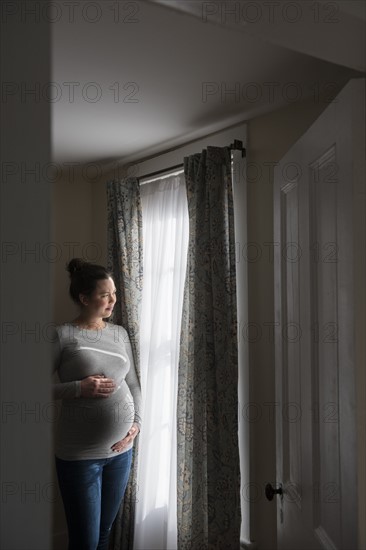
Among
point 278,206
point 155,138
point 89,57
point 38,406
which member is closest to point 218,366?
point 278,206

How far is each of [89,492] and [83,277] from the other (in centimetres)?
76

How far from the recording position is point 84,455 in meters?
1.72

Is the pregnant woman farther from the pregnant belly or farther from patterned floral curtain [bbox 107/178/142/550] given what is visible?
patterned floral curtain [bbox 107/178/142/550]

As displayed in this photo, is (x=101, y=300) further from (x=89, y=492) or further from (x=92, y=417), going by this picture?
(x=89, y=492)

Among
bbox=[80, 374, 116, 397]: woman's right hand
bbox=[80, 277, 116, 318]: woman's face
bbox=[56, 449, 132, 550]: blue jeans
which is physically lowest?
bbox=[56, 449, 132, 550]: blue jeans

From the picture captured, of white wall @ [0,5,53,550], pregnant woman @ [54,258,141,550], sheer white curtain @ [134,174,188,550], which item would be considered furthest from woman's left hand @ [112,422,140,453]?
white wall @ [0,5,53,550]

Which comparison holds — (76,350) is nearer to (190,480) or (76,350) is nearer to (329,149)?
(190,480)

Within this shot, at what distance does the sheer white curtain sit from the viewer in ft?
6.34

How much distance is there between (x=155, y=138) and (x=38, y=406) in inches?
61.6

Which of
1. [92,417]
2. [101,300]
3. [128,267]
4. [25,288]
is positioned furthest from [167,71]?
[92,417]

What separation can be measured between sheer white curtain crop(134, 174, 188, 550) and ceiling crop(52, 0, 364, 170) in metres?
0.30

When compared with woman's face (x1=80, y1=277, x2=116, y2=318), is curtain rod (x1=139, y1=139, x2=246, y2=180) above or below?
above

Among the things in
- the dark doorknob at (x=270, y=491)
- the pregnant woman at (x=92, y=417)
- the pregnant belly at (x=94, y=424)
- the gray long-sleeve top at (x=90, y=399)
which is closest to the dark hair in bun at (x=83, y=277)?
the pregnant woman at (x=92, y=417)

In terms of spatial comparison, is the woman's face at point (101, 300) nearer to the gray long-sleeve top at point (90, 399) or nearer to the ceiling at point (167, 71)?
the gray long-sleeve top at point (90, 399)
